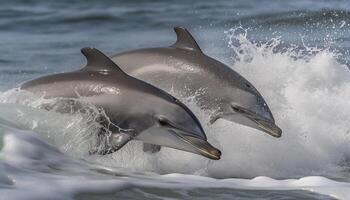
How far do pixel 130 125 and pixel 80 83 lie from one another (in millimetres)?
593

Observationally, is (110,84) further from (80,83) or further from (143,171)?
(143,171)

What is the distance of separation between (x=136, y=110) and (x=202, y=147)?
2.12ft

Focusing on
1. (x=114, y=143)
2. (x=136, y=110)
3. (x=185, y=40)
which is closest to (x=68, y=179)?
(x=114, y=143)

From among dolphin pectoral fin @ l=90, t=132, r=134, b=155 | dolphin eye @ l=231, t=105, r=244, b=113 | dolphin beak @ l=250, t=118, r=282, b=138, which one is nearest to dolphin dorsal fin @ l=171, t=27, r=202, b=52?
dolphin eye @ l=231, t=105, r=244, b=113

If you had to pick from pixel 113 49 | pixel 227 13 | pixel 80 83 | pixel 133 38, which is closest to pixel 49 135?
pixel 80 83

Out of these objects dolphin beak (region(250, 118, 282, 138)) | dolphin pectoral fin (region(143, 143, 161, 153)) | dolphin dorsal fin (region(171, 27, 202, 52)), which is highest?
dolphin dorsal fin (region(171, 27, 202, 52))

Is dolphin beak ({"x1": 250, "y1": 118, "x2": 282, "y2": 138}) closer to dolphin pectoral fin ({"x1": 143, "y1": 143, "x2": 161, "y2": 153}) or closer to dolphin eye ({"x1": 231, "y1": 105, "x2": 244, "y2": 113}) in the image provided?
dolphin eye ({"x1": 231, "y1": 105, "x2": 244, "y2": 113})

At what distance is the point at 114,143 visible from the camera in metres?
7.37

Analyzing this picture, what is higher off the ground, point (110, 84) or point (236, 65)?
point (236, 65)

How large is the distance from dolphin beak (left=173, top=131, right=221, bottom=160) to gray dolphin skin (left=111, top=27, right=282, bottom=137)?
1.09m

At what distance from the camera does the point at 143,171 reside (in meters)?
7.32

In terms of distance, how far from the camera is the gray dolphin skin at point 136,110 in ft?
24.5

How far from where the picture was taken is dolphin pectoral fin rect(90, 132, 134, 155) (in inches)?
290

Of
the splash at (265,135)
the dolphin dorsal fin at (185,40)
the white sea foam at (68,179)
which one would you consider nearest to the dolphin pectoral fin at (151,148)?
the splash at (265,135)
